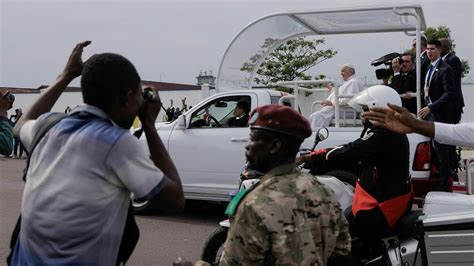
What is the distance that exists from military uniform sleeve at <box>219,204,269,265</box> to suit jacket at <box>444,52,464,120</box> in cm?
602

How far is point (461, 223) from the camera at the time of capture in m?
3.90

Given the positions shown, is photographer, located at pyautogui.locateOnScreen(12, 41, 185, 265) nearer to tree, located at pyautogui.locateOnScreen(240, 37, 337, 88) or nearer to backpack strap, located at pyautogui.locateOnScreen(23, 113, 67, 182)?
backpack strap, located at pyautogui.locateOnScreen(23, 113, 67, 182)

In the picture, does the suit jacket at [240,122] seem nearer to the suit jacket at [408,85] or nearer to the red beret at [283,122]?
the suit jacket at [408,85]

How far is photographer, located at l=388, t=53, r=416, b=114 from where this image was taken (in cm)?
772

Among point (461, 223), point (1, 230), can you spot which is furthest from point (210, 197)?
point (461, 223)

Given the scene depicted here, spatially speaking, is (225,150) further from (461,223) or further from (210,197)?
(461,223)

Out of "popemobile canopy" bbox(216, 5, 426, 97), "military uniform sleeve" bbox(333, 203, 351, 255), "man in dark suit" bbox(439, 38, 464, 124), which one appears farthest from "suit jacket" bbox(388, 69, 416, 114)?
"military uniform sleeve" bbox(333, 203, 351, 255)

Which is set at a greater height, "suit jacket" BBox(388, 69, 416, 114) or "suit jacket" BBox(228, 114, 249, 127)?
"suit jacket" BBox(388, 69, 416, 114)

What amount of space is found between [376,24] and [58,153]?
756cm

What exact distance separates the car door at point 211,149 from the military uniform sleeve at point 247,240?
6.10 metres

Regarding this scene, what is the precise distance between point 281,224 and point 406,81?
6239 millimetres

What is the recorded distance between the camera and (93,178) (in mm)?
2016

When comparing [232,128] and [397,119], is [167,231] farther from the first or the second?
[397,119]

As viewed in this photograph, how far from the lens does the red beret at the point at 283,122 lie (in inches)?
85.8
